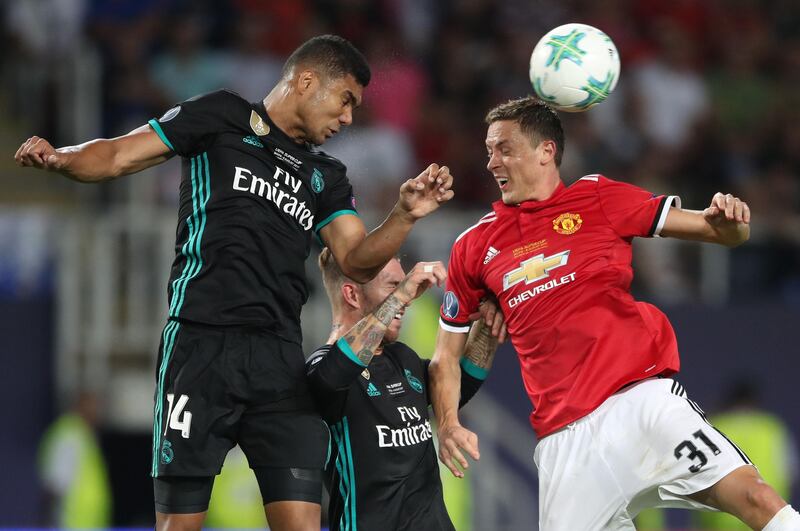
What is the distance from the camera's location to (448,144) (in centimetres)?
1166

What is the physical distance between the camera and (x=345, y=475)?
5441 millimetres

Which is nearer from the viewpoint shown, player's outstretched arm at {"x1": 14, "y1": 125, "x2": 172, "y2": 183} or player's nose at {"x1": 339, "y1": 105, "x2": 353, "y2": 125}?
player's outstretched arm at {"x1": 14, "y1": 125, "x2": 172, "y2": 183}

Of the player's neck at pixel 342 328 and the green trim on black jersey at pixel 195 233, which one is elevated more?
the green trim on black jersey at pixel 195 233

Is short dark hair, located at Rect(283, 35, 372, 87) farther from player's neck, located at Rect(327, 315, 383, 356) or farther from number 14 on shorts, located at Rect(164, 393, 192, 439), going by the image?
number 14 on shorts, located at Rect(164, 393, 192, 439)

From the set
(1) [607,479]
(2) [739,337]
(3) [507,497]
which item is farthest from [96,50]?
(1) [607,479]

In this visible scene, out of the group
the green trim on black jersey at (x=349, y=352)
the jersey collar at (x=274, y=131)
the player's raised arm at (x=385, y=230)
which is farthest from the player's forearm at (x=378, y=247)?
the jersey collar at (x=274, y=131)

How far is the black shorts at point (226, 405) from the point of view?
4965 mm

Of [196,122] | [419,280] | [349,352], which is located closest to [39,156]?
[196,122]

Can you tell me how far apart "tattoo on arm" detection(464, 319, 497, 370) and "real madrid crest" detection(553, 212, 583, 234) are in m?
0.58

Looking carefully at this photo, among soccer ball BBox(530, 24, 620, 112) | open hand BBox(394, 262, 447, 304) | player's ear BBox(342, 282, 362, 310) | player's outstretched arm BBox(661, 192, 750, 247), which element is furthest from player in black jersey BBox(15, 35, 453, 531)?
player's outstretched arm BBox(661, 192, 750, 247)

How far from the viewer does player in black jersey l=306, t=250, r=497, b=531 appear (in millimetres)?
5191

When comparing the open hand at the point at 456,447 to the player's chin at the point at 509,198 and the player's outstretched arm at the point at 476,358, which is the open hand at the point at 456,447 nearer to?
the player's outstretched arm at the point at 476,358

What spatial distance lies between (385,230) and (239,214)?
1.88 ft

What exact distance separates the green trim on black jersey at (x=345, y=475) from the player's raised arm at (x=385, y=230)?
2.20ft
